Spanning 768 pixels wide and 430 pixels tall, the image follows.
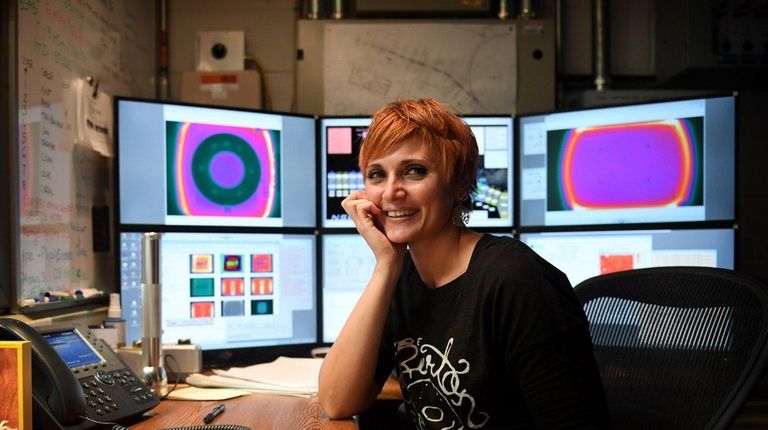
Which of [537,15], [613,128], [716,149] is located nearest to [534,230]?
[613,128]

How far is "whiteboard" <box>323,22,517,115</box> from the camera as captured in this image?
244 cm

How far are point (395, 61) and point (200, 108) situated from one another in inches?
35.4

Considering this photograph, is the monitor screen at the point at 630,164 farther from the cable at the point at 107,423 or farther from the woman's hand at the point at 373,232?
the cable at the point at 107,423

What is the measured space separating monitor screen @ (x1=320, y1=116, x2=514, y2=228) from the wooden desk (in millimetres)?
737

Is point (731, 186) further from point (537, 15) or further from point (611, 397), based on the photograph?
point (537, 15)

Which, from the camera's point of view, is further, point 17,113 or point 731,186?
point 731,186

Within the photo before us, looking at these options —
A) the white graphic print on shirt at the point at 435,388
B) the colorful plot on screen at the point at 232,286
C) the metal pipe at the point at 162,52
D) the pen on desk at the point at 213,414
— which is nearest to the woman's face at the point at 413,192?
the white graphic print on shirt at the point at 435,388

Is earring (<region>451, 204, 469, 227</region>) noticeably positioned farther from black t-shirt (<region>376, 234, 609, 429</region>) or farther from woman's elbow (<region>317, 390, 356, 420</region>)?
woman's elbow (<region>317, 390, 356, 420</region>)

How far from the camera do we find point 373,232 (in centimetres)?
120

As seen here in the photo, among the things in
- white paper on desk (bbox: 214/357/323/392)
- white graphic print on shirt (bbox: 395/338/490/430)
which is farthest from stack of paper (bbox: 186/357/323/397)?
white graphic print on shirt (bbox: 395/338/490/430)

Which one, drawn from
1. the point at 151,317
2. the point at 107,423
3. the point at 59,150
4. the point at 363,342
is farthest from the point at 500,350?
the point at 59,150

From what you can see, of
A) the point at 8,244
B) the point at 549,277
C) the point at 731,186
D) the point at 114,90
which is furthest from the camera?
the point at 114,90

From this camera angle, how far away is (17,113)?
143 centimetres

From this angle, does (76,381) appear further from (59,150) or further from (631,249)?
(631,249)
